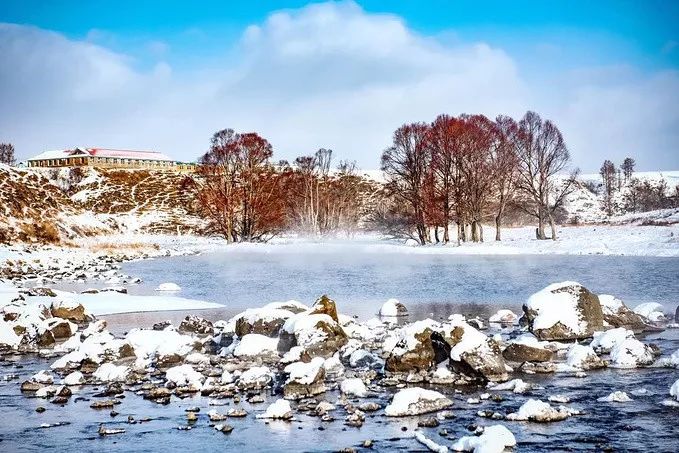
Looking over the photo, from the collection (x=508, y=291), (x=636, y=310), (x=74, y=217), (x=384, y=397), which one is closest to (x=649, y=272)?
(x=508, y=291)

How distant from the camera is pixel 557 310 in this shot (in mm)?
18625

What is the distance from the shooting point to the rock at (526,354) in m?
15.1

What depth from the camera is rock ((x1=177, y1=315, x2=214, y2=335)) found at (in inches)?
782

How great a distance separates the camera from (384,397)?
12445 millimetres

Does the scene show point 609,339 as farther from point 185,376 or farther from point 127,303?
point 127,303

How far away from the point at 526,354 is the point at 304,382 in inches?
224

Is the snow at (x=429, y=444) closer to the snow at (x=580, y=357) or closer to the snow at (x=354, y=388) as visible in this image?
the snow at (x=354, y=388)

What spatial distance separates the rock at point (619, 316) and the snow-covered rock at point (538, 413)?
954 centimetres

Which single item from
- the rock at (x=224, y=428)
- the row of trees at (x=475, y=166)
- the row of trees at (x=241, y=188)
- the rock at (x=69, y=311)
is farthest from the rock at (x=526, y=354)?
the row of trees at (x=241, y=188)

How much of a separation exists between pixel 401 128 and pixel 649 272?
37.9m

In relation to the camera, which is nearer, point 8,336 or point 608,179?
point 8,336

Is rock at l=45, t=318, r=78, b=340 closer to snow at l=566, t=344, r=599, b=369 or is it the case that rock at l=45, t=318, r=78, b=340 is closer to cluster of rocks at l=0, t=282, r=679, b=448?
cluster of rocks at l=0, t=282, r=679, b=448

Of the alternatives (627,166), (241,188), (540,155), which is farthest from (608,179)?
(241,188)

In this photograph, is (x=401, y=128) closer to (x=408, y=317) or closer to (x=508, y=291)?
(x=508, y=291)
